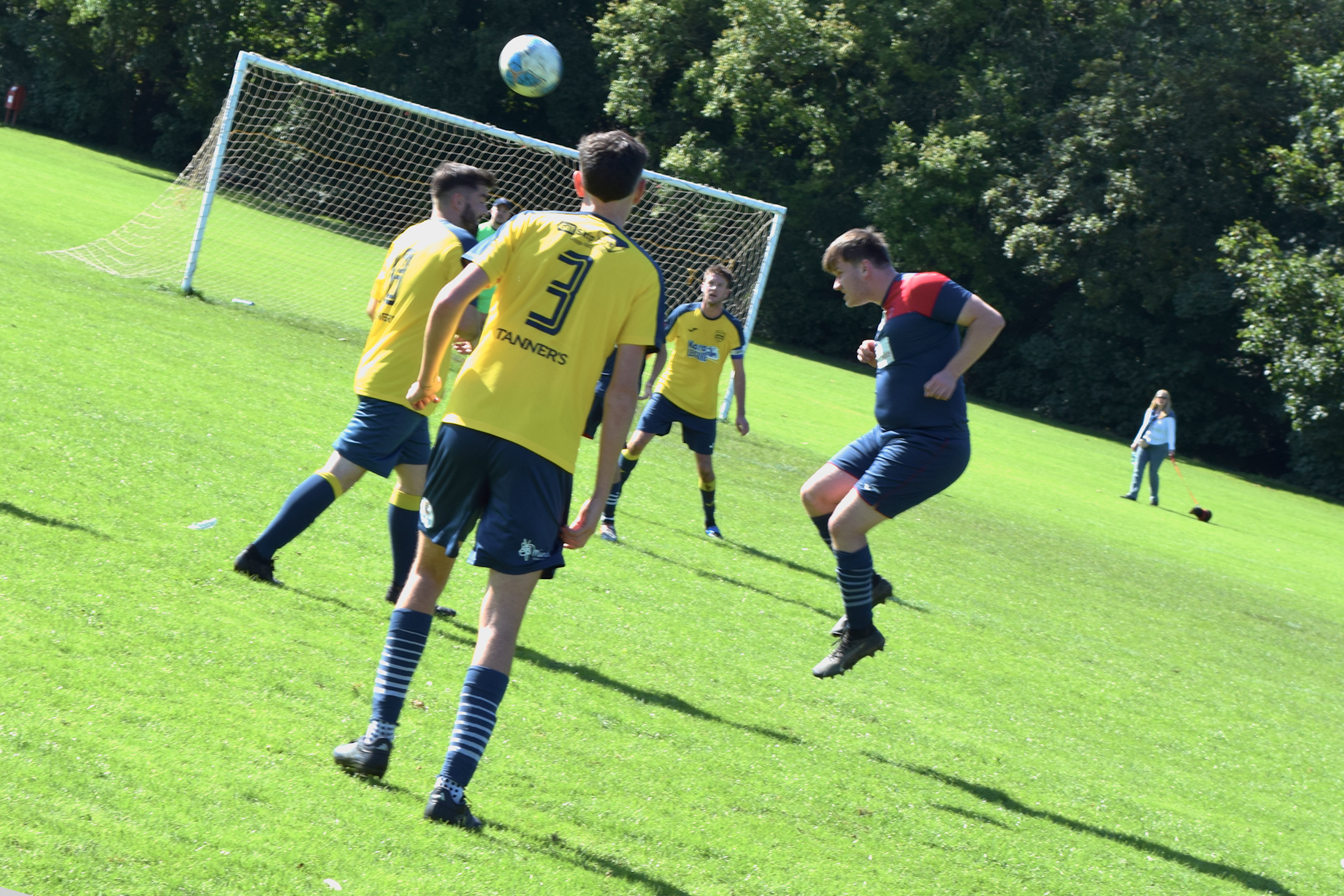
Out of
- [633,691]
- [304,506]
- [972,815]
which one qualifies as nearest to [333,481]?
[304,506]

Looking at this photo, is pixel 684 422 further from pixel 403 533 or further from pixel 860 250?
pixel 403 533

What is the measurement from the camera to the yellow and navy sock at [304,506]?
213 inches

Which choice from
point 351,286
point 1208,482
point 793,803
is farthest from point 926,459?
point 1208,482

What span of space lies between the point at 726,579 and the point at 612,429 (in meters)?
5.00

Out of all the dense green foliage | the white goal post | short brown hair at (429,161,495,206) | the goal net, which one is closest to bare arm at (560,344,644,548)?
short brown hair at (429,161,495,206)

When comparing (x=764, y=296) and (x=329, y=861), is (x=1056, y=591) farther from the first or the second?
(x=764, y=296)

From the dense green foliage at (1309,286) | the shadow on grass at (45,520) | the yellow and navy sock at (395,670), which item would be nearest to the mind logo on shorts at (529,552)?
the yellow and navy sock at (395,670)

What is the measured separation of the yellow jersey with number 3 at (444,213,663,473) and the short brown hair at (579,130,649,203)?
0.34ft

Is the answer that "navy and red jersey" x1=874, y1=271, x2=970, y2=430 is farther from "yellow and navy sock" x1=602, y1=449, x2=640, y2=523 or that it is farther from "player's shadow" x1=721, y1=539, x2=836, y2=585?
"player's shadow" x1=721, y1=539, x2=836, y2=585

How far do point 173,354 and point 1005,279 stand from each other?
27774 millimetres

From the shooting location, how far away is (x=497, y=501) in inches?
143

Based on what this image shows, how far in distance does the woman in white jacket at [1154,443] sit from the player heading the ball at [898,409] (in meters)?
15.1

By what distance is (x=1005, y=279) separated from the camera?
34625 millimetres

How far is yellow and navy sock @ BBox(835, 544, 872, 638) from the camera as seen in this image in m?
5.86
